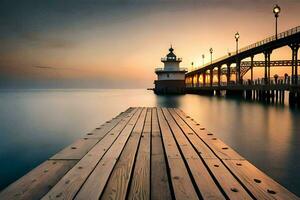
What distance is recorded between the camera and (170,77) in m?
73.0

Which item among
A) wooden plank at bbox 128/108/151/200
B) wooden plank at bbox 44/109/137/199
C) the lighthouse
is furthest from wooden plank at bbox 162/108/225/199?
the lighthouse

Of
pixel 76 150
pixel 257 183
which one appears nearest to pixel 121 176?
pixel 257 183

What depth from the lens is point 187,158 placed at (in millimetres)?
5109

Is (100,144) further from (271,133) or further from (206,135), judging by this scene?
(271,133)

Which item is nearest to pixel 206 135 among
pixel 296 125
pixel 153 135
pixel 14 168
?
pixel 153 135

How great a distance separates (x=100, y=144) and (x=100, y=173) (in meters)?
2.42

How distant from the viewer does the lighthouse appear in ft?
238

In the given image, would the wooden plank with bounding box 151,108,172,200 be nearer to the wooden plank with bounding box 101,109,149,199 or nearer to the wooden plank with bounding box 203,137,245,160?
the wooden plank with bounding box 101,109,149,199

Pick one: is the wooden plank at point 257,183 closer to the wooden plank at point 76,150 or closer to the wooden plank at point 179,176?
the wooden plank at point 179,176

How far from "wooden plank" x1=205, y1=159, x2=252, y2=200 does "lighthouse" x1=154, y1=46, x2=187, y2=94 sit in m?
67.7

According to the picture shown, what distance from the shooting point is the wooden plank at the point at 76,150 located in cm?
524

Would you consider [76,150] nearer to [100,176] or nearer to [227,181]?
[100,176]

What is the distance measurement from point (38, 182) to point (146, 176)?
5.48 ft

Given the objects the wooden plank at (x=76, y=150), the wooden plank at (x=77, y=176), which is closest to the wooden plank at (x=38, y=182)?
the wooden plank at (x=77, y=176)
